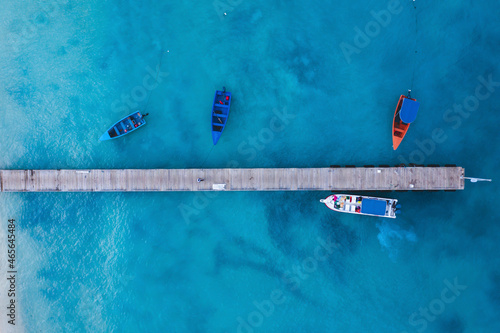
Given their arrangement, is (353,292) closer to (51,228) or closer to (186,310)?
(186,310)

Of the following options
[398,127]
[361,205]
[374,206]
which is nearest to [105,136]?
[361,205]

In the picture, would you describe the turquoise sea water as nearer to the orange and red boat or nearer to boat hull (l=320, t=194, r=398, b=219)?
the orange and red boat

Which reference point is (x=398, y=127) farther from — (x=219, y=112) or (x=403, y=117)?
(x=219, y=112)

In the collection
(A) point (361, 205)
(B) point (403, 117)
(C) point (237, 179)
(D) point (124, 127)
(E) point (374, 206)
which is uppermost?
(D) point (124, 127)

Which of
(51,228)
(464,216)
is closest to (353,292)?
(464,216)

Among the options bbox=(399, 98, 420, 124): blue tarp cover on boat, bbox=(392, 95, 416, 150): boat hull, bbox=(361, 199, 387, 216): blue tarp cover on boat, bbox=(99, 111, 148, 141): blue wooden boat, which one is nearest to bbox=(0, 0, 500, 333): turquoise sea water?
bbox=(392, 95, 416, 150): boat hull

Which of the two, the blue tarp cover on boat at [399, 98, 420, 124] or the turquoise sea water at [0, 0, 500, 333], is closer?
the blue tarp cover on boat at [399, 98, 420, 124]
